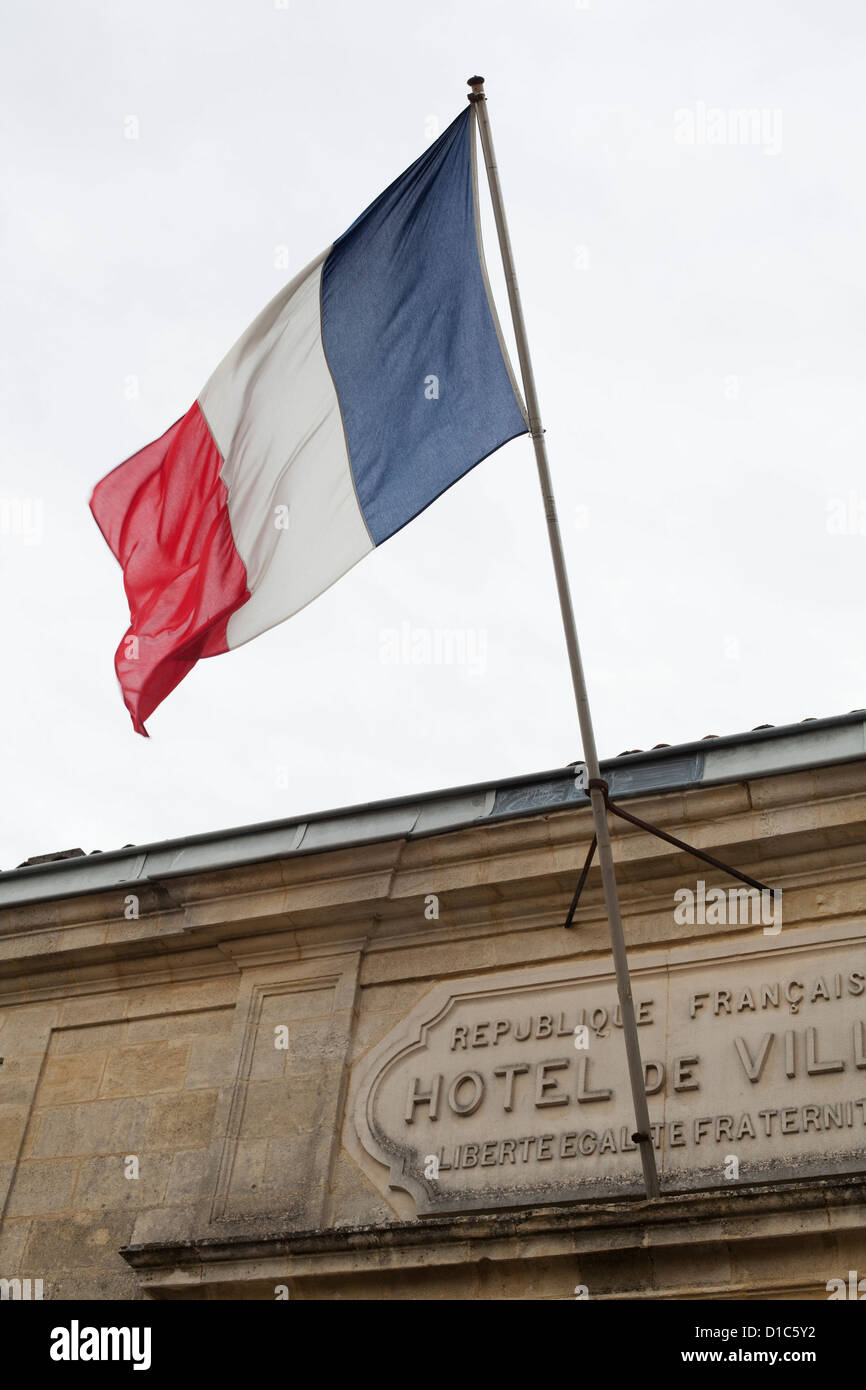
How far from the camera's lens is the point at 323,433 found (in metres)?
9.73

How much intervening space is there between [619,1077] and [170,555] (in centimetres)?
378

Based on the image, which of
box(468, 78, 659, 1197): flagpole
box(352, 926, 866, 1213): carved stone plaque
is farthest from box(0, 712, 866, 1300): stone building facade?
box(468, 78, 659, 1197): flagpole

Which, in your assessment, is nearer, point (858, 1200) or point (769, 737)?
point (858, 1200)

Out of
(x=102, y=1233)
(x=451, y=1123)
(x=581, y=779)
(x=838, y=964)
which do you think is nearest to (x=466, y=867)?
(x=581, y=779)

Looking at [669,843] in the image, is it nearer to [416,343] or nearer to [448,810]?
[448,810]

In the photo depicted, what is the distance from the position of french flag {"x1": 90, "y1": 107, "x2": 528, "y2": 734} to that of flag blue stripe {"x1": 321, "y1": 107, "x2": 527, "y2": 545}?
1 cm

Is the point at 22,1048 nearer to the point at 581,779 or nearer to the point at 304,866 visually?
the point at 304,866

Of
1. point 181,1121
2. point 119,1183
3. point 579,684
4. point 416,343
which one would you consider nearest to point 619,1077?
point 579,684

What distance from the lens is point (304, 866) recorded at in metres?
10.0

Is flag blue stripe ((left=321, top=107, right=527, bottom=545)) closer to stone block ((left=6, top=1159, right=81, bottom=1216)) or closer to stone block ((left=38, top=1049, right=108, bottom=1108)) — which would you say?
→ stone block ((left=38, top=1049, right=108, bottom=1108))

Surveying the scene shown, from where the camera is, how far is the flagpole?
25.7 ft

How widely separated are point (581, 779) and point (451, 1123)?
6.37 ft

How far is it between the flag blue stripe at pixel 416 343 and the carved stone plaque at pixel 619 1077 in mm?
2564

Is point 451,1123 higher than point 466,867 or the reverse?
the reverse
